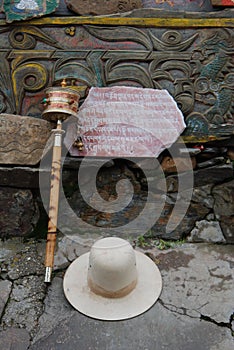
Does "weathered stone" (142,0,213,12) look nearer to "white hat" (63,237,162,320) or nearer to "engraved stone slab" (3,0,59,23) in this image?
"engraved stone slab" (3,0,59,23)

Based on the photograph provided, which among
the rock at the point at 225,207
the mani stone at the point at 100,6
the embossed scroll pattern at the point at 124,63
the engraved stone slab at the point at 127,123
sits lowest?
the rock at the point at 225,207

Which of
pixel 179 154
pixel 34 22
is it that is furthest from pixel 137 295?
pixel 34 22

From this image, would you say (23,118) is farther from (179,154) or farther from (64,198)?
(179,154)

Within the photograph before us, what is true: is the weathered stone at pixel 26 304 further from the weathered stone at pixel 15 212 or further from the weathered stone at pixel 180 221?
the weathered stone at pixel 180 221

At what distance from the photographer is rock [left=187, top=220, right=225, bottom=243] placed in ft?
8.82

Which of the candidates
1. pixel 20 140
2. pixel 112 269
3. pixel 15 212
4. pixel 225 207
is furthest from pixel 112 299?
pixel 20 140

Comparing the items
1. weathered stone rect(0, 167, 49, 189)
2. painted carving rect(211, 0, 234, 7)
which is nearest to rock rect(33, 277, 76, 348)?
weathered stone rect(0, 167, 49, 189)

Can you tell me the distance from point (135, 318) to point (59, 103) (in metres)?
1.59

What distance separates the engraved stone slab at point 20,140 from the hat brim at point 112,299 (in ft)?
Result: 2.93

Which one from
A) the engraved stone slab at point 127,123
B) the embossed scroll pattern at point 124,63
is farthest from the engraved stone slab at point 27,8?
the engraved stone slab at point 127,123

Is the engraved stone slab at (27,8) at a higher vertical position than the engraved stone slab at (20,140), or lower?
higher

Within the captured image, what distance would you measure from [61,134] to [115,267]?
3.65 ft

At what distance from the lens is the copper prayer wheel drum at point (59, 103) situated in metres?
2.60

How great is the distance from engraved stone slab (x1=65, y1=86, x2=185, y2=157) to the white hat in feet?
3.06
